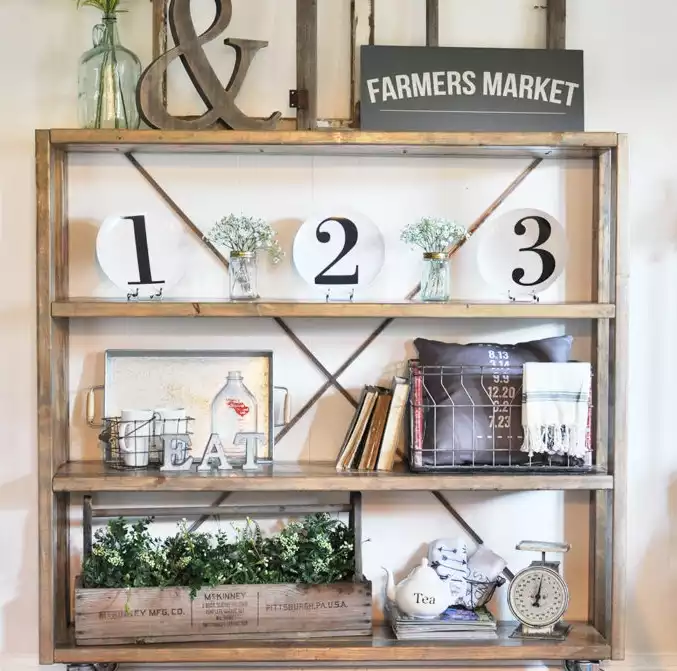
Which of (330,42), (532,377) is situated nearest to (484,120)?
(330,42)

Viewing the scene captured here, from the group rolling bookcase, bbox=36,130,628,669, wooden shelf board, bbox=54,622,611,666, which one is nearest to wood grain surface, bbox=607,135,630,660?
rolling bookcase, bbox=36,130,628,669

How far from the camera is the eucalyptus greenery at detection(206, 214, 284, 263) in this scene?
7.75 ft

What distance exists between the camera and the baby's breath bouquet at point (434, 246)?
2383 mm

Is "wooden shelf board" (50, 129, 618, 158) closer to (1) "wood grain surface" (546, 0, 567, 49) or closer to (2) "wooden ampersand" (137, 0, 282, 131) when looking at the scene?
(2) "wooden ampersand" (137, 0, 282, 131)

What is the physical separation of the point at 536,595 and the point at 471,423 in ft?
1.62

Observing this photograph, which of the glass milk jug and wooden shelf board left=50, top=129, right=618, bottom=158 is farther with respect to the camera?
the glass milk jug

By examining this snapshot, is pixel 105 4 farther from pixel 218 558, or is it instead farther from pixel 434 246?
pixel 218 558

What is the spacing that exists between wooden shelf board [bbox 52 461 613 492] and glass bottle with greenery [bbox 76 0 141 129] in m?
0.92

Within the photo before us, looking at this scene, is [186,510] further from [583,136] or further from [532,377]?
[583,136]

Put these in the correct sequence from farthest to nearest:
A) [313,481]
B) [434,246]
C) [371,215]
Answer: [371,215] → [434,246] → [313,481]

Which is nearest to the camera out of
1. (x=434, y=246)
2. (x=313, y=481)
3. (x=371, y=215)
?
(x=313, y=481)

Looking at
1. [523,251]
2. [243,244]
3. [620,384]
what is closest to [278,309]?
[243,244]

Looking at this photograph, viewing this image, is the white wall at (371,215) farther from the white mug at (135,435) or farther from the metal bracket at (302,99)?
the white mug at (135,435)

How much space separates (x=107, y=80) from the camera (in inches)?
Answer: 94.1
